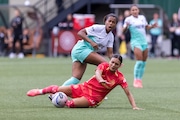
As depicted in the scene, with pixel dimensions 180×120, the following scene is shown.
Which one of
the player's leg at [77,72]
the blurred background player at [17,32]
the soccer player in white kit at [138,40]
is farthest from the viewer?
the blurred background player at [17,32]

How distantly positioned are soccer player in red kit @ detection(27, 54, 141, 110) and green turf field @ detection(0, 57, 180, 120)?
0.19 metres

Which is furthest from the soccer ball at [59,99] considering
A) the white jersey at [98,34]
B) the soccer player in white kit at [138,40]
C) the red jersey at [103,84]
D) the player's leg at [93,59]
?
the soccer player in white kit at [138,40]

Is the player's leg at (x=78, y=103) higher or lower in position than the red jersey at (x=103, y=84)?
lower

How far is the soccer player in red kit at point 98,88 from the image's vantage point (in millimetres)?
12477

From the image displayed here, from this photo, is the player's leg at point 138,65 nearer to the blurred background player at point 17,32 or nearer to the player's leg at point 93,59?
the player's leg at point 93,59

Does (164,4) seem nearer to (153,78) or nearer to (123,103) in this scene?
(153,78)

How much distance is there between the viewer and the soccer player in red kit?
491 inches

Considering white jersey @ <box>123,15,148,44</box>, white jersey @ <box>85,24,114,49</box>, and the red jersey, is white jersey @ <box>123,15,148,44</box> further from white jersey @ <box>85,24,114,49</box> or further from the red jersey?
the red jersey

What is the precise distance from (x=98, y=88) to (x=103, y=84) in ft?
0.79

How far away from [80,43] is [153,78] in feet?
26.2

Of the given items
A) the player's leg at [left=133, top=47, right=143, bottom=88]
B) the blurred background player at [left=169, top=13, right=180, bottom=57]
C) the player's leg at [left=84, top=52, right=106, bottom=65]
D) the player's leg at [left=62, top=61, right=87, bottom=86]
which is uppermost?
the player's leg at [left=84, top=52, right=106, bottom=65]

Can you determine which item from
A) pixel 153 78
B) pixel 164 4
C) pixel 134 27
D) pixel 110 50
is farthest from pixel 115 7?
pixel 110 50

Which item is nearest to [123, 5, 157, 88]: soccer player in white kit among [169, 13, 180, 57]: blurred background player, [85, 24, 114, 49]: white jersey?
[85, 24, 114, 49]: white jersey

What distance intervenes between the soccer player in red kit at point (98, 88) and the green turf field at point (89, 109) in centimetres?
19
